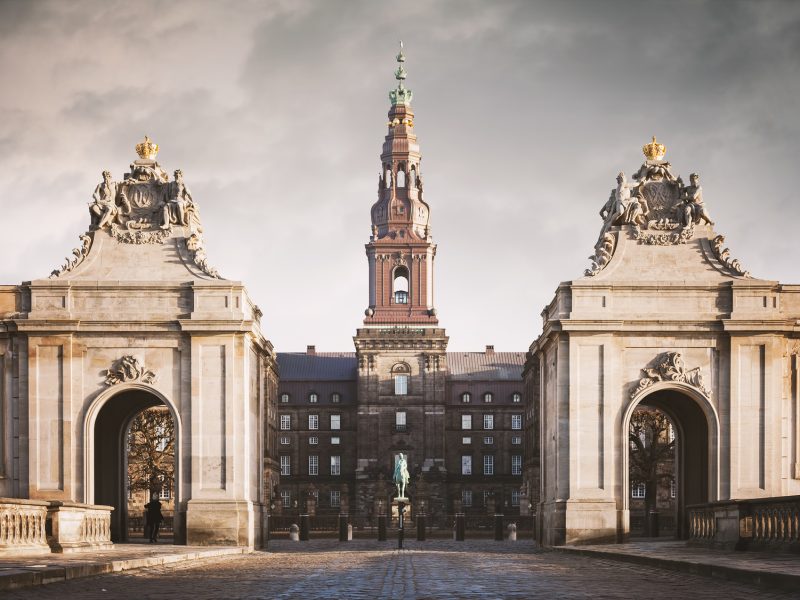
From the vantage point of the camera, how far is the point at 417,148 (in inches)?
5561

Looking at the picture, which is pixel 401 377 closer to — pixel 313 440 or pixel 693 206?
pixel 313 440

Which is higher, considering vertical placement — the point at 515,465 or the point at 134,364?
the point at 134,364

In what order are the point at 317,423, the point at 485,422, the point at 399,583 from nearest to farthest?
the point at 399,583
the point at 317,423
the point at 485,422

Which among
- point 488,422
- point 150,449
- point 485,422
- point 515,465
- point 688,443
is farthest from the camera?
point 515,465

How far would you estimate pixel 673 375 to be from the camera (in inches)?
1919

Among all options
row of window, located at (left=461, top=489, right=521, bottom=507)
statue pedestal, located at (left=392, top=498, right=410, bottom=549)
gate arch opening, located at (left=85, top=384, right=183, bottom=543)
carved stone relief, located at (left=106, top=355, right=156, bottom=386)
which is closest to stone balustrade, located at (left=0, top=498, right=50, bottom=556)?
carved stone relief, located at (left=106, top=355, right=156, bottom=386)

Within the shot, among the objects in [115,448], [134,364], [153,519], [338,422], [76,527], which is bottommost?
[338,422]

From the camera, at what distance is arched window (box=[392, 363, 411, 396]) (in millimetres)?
146750

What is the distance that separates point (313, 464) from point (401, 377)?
14751 millimetres

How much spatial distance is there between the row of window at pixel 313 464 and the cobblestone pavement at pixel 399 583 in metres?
121

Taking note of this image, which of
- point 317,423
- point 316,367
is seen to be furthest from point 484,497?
point 316,367

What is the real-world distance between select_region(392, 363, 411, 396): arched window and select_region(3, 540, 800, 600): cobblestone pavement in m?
114

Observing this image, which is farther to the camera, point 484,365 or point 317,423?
point 484,365

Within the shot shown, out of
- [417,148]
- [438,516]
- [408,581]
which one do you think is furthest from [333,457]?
[408,581]
